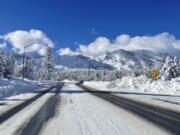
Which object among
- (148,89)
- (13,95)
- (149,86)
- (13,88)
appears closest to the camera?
(13,95)

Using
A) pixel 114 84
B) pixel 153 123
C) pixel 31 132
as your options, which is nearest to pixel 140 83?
pixel 114 84

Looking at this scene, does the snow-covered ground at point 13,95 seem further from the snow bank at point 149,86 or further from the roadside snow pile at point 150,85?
the roadside snow pile at point 150,85

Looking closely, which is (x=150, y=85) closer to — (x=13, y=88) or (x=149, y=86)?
(x=149, y=86)

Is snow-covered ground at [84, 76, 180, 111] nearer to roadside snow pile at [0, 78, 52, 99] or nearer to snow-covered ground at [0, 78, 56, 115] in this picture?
snow-covered ground at [0, 78, 56, 115]

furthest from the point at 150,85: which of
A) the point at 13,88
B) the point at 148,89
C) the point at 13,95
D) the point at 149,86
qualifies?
the point at 13,95

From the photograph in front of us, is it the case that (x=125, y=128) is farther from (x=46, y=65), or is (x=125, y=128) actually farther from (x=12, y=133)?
(x=46, y=65)

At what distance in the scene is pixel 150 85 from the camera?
2997 centimetres

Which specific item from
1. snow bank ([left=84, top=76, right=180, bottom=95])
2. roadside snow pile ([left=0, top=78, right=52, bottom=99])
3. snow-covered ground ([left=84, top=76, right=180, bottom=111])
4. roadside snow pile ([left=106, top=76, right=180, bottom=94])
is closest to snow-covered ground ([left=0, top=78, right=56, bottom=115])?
roadside snow pile ([left=0, top=78, right=52, bottom=99])

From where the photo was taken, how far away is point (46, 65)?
92.2 metres

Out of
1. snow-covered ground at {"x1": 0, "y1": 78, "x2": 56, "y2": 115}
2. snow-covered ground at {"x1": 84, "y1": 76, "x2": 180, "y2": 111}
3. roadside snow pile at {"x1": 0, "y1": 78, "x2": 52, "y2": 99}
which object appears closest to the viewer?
snow-covered ground at {"x1": 0, "y1": 78, "x2": 56, "y2": 115}

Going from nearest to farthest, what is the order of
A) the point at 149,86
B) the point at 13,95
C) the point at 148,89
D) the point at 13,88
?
1. the point at 13,95
2. the point at 13,88
3. the point at 148,89
4. the point at 149,86

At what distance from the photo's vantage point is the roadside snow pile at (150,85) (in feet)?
84.4

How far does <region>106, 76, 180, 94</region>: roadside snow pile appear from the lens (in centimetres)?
2572

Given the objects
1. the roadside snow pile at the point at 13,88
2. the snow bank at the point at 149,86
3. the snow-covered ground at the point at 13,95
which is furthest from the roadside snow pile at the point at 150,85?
the snow-covered ground at the point at 13,95
